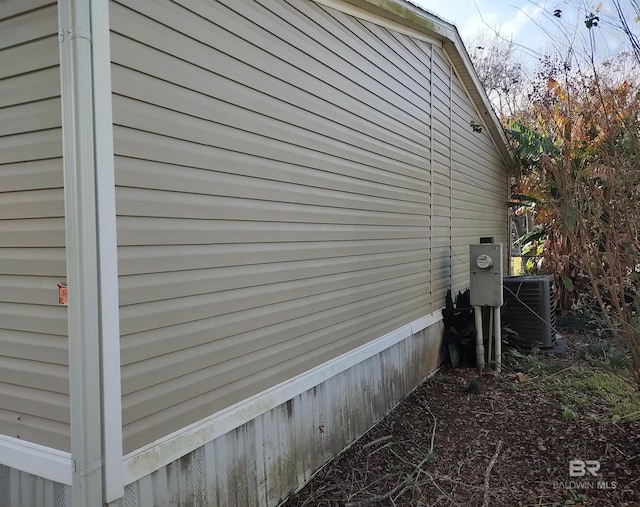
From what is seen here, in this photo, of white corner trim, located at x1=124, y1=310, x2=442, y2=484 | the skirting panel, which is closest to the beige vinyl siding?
white corner trim, located at x1=124, y1=310, x2=442, y2=484

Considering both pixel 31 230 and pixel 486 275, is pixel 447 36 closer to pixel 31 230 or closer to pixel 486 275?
pixel 486 275

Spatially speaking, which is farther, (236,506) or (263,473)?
(263,473)

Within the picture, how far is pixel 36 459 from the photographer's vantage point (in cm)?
226

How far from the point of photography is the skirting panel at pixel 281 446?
2562 mm

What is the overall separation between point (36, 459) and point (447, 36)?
243 inches

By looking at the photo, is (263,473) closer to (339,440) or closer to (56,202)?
(339,440)

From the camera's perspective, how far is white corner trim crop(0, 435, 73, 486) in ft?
7.15

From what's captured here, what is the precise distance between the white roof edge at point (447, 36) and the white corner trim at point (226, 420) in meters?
3.04

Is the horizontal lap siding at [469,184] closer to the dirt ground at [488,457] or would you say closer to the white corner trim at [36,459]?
the dirt ground at [488,457]

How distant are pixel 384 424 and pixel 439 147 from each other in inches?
142

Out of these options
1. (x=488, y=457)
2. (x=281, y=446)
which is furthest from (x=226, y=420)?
(x=488, y=457)

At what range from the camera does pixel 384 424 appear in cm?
473

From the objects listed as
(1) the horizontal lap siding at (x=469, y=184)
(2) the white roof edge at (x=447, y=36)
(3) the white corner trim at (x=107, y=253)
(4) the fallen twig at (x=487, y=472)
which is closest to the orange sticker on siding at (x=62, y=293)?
(3) the white corner trim at (x=107, y=253)

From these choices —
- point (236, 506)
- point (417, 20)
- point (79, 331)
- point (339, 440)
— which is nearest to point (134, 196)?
point (79, 331)
